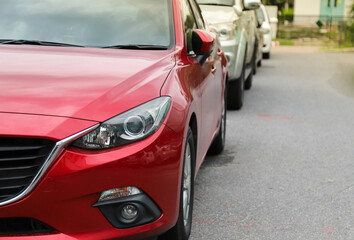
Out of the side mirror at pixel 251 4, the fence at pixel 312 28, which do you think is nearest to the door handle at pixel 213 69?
the side mirror at pixel 251 4

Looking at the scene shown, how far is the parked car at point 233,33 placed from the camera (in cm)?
976

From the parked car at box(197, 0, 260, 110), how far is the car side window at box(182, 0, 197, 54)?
3.94m

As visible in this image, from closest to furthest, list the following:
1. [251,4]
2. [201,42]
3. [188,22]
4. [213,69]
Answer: [201,42], [188,22], [213,69], [251,4]

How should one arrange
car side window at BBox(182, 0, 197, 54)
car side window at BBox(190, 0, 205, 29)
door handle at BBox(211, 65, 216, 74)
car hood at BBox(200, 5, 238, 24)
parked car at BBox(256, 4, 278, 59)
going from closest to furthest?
car side window at BBox(182, 0, 197, 54) → door handle at BBox(211, 65, 216, 74) → car side window at BBox(190, 0, 205, 29) → car hood at BBox(200, 5, 238, 24) → parked car at BBox(256, 4, 278, 59)

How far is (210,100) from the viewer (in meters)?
5.28

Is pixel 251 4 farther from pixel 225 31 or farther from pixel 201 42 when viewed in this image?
pixel 201 42

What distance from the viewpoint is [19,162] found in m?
3.24

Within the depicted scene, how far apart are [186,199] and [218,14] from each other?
21.1 feet

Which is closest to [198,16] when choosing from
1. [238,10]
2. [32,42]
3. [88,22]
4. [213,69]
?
[213,69]

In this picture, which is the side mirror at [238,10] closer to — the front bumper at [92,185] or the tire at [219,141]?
the tire at [219,141]

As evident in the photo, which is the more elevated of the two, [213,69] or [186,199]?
[213,69]

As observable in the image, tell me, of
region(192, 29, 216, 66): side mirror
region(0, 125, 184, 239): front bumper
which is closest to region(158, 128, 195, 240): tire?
region(0, 125, 184, 239): front bumper

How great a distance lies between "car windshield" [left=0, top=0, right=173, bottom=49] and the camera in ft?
15.2

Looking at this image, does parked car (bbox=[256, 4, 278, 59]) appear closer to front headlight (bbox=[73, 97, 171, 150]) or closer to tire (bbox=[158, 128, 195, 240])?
tire (bbox=[158, 128, 195, 240])
